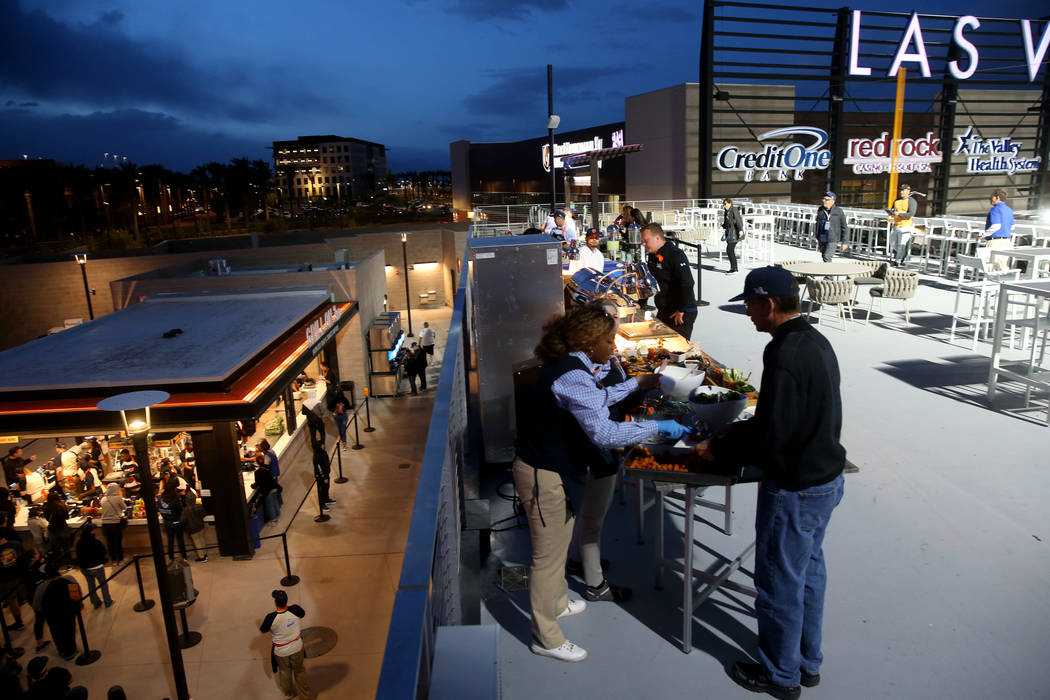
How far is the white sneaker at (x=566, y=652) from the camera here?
369cm

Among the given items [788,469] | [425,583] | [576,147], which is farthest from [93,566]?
[576,147]

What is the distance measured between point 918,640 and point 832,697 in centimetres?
77

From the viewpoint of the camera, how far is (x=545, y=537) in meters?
3.65

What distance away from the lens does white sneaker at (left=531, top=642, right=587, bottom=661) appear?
369 cm

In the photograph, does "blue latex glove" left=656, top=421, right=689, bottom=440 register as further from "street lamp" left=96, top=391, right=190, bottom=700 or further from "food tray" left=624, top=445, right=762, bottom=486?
"street lamp" left=96, top=391, right=190, bottom=700

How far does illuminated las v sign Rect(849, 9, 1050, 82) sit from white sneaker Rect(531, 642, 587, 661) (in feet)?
104

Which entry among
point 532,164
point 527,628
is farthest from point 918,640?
point 532,164

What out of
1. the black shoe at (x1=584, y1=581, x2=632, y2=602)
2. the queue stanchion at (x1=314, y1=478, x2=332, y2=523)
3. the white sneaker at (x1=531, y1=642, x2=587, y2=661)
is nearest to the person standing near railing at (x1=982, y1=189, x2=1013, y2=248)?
the black shoe at (x1=584, y1=581, x2=632, y2=602)

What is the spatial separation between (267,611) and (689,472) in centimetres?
1197

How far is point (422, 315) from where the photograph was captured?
47719 mm

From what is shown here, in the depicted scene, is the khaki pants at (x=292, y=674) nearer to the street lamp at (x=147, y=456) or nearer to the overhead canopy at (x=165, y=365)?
the street lamp at (x=147, y=456)

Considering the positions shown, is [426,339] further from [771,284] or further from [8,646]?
[771,284]

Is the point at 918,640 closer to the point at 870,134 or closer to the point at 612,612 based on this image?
the point at 612,612

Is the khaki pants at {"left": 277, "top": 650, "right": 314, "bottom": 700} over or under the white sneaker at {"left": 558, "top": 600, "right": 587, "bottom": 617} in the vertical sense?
under
